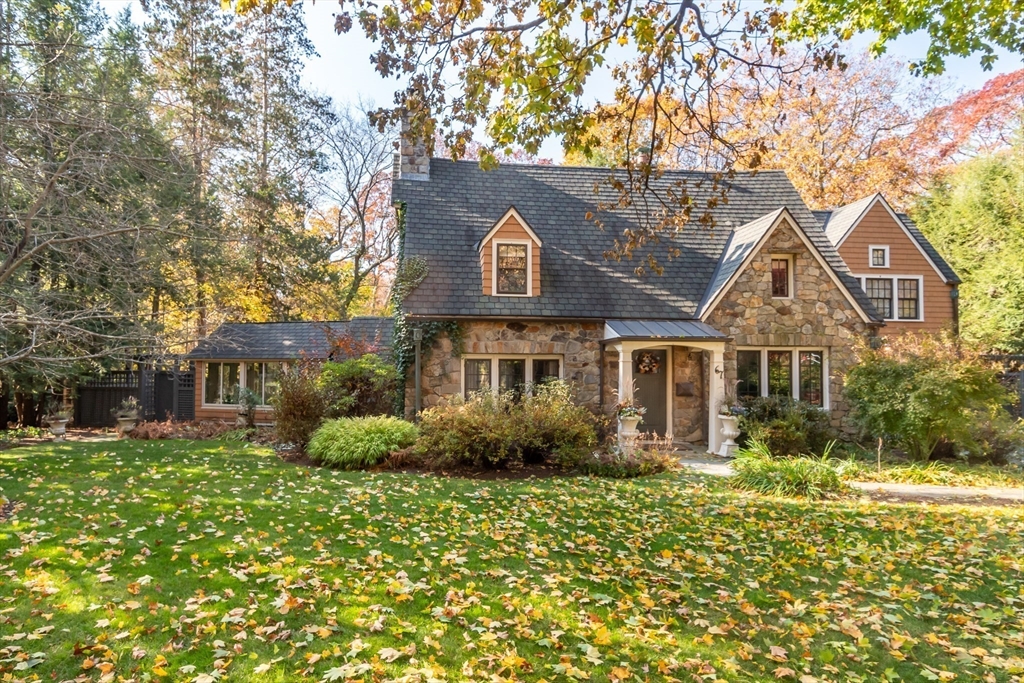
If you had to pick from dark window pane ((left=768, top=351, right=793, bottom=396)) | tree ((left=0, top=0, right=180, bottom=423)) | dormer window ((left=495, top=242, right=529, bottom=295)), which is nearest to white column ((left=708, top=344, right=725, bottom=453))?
dark window pane ((left=768, top=351, right=793, bottom=396))

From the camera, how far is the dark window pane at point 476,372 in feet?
46.7

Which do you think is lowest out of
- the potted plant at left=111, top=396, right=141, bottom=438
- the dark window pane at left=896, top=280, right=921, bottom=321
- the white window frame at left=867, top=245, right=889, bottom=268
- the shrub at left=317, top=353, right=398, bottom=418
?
the potted plant at left=111, top=396, right=141, bottom=438

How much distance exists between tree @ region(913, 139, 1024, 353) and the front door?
12.7m

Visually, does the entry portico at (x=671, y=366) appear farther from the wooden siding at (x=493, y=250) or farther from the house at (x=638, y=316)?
the wooden siding at (x=493, y=250)

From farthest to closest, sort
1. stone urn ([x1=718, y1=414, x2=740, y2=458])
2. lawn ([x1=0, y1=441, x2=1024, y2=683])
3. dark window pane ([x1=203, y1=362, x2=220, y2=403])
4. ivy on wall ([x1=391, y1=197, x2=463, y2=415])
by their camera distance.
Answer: dark window pane ([x1=203, y1=362, x2=220, y2=403]), ivy on wall ([x1=391, y1=197, x2=463, y2=415]), stone urn ([x1=718, y1=414, x2=740, y2=458]), lawn ([x1=0, y1=441, x2=1024, y2=683])

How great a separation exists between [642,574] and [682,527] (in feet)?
5.60

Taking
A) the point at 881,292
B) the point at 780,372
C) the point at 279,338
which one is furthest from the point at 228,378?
the point at 881,292

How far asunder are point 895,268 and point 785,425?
11.0 metres

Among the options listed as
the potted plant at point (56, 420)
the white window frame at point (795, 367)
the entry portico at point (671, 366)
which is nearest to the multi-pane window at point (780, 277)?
the white window frame at point (795, 367)

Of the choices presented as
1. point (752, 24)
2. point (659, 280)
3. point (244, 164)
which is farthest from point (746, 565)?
point (244, 164)

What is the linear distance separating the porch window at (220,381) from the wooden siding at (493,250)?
10.6 meters

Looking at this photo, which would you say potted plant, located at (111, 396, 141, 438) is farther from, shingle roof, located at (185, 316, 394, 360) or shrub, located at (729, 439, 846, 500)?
shrub, located at (729, 439, 846, 500)

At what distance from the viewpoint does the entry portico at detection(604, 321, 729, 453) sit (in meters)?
13.1

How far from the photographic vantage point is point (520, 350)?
46.3 feet
